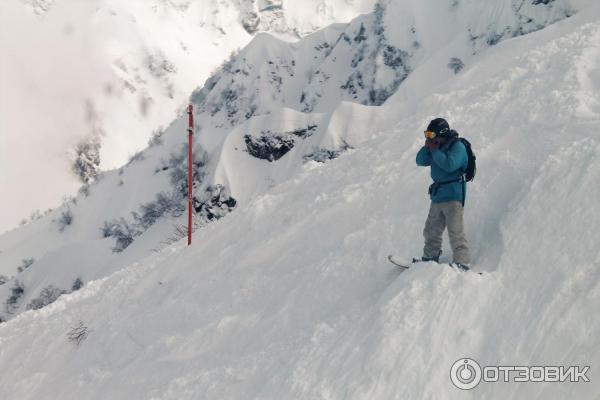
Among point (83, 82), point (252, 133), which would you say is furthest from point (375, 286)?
point (83, 82)

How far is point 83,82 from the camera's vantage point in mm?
164875

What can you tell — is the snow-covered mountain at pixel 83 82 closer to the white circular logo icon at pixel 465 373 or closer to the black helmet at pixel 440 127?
the black helmet at pixel 440 127

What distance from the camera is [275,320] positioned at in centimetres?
537

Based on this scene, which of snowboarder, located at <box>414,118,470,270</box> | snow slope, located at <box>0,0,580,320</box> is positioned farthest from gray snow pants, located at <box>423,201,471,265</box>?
snow slope, located at <box>0,0,580,320</box>

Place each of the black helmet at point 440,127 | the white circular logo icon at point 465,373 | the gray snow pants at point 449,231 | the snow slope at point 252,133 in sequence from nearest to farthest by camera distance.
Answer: the white circular logo icon at point 465,373 < the gray snow pants at point 449,231 < the black helmet at point 440,127 < the snow slope at point 252,133

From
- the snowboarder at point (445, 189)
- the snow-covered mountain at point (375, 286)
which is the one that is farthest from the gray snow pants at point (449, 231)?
the snow-covered mountain at point (375, 286)

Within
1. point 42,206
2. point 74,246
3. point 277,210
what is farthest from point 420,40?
point 42,206

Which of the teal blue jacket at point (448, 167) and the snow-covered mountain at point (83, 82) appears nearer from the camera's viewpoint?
the teal blue jacket at point (448, 167)

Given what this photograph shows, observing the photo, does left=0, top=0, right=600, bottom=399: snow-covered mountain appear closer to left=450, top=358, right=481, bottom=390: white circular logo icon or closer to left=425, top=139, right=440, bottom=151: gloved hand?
left=450, top=358, right=481, bottom=390: white circular logo icon

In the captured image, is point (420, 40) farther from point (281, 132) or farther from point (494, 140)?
point (494, 140)

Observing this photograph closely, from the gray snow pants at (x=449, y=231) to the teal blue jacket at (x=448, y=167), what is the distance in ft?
0.25

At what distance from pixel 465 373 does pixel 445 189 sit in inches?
71.3

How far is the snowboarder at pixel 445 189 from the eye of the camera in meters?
4.85

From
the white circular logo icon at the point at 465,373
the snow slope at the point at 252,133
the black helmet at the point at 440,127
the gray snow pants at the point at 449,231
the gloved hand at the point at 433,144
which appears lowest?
the snow slope at the point at 252,133
